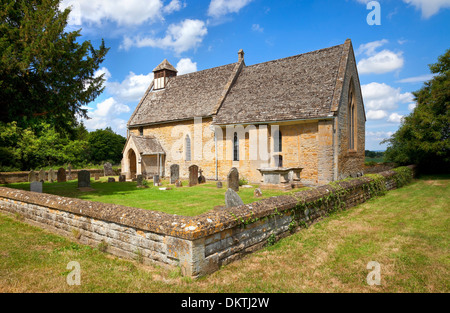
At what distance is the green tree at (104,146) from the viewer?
186ft

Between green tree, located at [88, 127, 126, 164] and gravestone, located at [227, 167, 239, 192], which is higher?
green tree, located at [88, 127, 126, 164]

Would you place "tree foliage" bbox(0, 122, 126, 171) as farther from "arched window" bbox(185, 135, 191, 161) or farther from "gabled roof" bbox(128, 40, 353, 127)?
"gabled roof" bbox(128, 40, 353, 127)

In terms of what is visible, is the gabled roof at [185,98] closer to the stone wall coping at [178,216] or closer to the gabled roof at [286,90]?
the gabled roof at [286,90]

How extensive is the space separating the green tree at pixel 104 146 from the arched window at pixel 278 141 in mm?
46156

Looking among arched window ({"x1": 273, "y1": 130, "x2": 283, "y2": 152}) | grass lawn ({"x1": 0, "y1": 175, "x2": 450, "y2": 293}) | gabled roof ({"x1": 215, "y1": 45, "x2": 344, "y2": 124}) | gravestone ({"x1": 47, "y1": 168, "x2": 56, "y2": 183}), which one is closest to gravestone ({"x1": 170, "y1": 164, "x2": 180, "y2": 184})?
gabled roof ({"x1": 215, "y1": 45, "x2": 344, "y2": 124})

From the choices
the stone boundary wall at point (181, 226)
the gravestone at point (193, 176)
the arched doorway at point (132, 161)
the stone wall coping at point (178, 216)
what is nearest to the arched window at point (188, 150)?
the arched doorway at point (132, 161)

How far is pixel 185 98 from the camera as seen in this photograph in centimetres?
2573

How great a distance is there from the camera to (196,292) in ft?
14.0

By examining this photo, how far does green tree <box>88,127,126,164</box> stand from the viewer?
56781mm

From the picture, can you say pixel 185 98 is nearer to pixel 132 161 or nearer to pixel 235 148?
pixel 132 161

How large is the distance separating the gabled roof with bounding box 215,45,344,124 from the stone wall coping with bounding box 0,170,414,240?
410 inches

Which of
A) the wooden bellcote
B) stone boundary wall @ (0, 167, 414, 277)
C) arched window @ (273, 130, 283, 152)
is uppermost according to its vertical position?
the wooden bellcote

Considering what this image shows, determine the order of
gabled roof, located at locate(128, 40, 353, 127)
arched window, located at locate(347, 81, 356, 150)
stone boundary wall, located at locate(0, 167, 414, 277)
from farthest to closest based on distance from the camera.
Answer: arched window, located at locate(347, 81, 356, 150) → gabled roof, located at locate(128, 40, 353, 127) → stone boundary wall, located at locate(0, 167, 414, 277)
